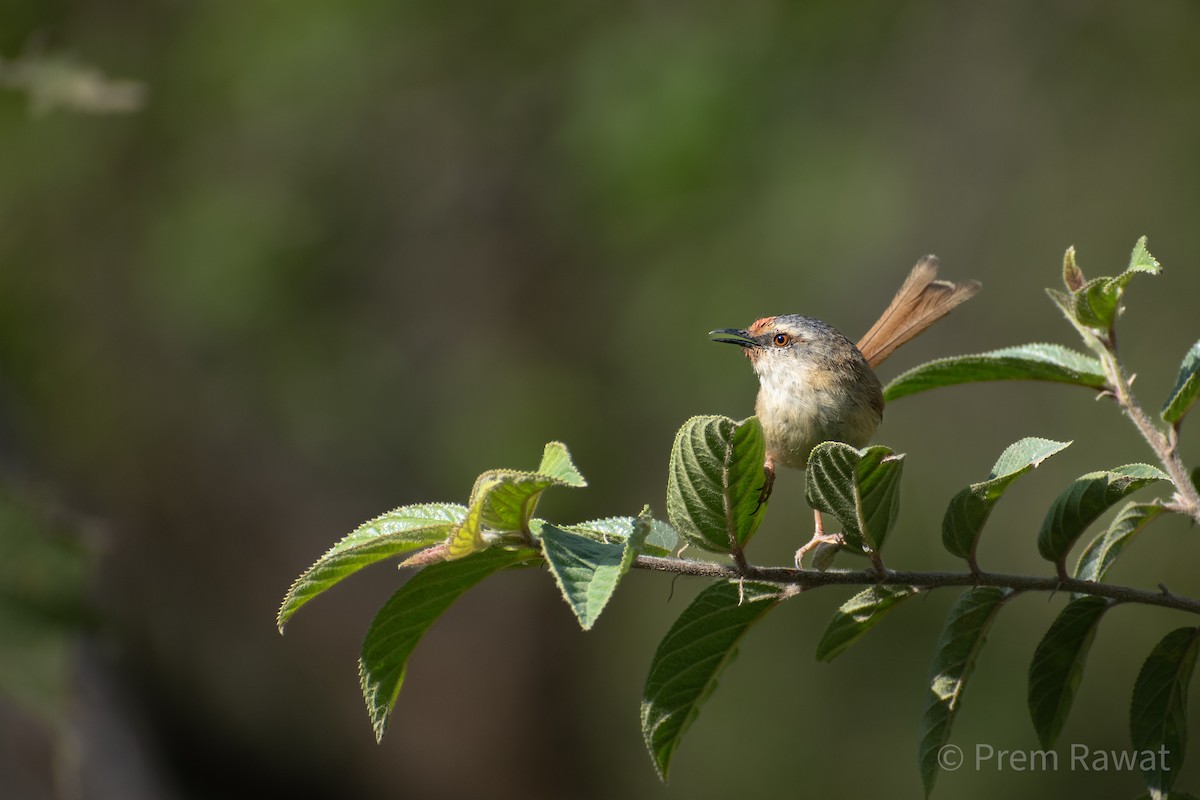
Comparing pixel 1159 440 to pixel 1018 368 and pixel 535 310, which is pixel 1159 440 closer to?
pixel 1018 368

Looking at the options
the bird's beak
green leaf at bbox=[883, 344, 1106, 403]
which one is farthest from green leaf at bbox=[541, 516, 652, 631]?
the bird's beak

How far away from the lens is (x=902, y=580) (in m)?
1.58

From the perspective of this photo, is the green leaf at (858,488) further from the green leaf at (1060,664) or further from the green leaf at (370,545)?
the green leaf at (370,545)

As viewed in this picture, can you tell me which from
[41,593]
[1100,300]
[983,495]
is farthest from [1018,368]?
[41,593]

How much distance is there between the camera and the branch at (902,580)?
1.57 m

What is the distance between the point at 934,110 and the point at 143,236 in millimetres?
6190

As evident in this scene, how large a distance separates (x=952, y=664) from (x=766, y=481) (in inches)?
17.9

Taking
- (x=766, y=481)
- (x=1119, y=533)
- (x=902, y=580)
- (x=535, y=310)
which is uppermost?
(x=535, y=310)

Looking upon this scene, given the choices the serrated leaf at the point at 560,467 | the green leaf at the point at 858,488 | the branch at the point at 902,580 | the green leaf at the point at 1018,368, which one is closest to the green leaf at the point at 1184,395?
the green leaf at the point at 1018,368

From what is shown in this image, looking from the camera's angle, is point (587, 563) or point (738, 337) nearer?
point (587, 563)

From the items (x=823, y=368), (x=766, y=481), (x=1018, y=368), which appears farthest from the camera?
(x=823, y=368)

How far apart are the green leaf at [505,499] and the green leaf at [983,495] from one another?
23.6 inches

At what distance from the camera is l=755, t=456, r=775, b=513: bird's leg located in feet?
5.45

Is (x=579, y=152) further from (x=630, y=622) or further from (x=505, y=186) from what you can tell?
(x=630, y=622)
